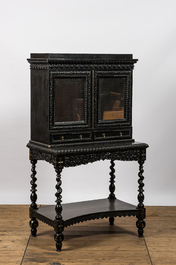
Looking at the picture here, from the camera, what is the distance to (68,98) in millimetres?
5207

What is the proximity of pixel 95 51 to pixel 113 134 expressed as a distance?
164cm

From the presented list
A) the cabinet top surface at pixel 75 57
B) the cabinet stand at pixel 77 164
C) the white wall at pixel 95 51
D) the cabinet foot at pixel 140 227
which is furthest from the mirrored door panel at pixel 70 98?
the white wall at pixel 95 51

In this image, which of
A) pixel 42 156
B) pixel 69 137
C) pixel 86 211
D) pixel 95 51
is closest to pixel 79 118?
pixel 69 137

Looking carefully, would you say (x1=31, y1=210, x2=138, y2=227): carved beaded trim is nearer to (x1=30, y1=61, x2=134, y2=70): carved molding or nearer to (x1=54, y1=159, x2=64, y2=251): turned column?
(x1=54, y1=159, x2=64, y2=251): turned column

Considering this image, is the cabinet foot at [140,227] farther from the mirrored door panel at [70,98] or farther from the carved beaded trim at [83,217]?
the mirrored door panel at [70,98]

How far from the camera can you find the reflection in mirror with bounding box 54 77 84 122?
203 inches

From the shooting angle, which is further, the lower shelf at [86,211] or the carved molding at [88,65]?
the lower shelf at [86,211]

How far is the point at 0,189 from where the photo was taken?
690 cm

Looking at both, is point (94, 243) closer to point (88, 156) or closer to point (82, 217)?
point (82, 217)

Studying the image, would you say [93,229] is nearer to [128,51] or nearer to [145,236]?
[145,236]

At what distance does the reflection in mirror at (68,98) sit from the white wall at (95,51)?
1.62 metres

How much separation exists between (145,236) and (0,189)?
2.06 meters

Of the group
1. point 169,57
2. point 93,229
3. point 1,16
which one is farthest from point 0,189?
point 169,57

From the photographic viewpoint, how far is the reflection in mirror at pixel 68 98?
5.16 metres
